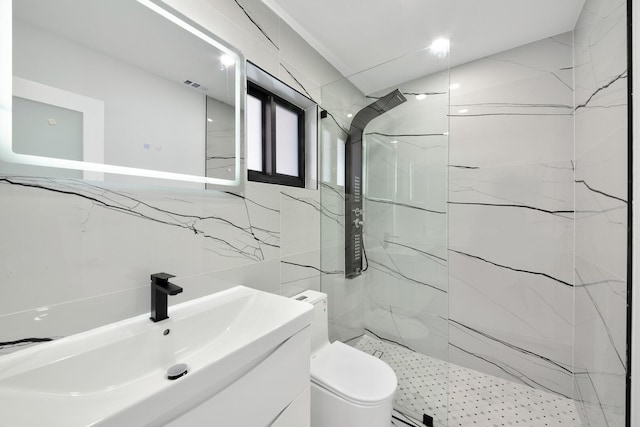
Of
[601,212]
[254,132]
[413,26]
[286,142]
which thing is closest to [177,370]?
[254,132]

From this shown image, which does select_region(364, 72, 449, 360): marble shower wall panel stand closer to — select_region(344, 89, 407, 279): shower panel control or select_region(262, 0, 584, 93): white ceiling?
select_region(344, 89, 407, 279): shower panel control

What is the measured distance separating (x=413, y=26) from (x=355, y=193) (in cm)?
118

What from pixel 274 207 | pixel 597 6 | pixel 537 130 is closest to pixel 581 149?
pixel 537 130

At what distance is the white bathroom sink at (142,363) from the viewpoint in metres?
0.51

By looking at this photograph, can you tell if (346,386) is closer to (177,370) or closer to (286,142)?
(177,370)

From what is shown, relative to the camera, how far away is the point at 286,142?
1.79m

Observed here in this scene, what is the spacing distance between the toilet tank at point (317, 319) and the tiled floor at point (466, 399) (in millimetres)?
668

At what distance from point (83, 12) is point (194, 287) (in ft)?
3.36

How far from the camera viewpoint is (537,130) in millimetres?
1783

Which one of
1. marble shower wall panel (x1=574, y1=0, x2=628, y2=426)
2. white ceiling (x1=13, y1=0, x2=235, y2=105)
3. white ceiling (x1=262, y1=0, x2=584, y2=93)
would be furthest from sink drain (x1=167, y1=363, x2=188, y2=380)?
white ceiling (x1=262, y1=0, x2=584, y2=93)

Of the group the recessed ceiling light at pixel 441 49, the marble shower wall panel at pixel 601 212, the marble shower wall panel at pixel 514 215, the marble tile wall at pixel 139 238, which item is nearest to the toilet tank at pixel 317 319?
the marble tile wall at pixel 139 238

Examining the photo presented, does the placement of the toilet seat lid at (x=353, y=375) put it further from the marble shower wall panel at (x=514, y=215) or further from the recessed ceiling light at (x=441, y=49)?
the recessed ceiling light at (x=441, y=49)

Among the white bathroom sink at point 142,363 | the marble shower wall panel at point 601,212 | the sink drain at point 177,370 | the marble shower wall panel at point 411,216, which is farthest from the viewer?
the marble shower wall panel at point 411,216

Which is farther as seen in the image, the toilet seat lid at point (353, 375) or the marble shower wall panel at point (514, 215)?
the marble shower wall panel at point (514, 215)
